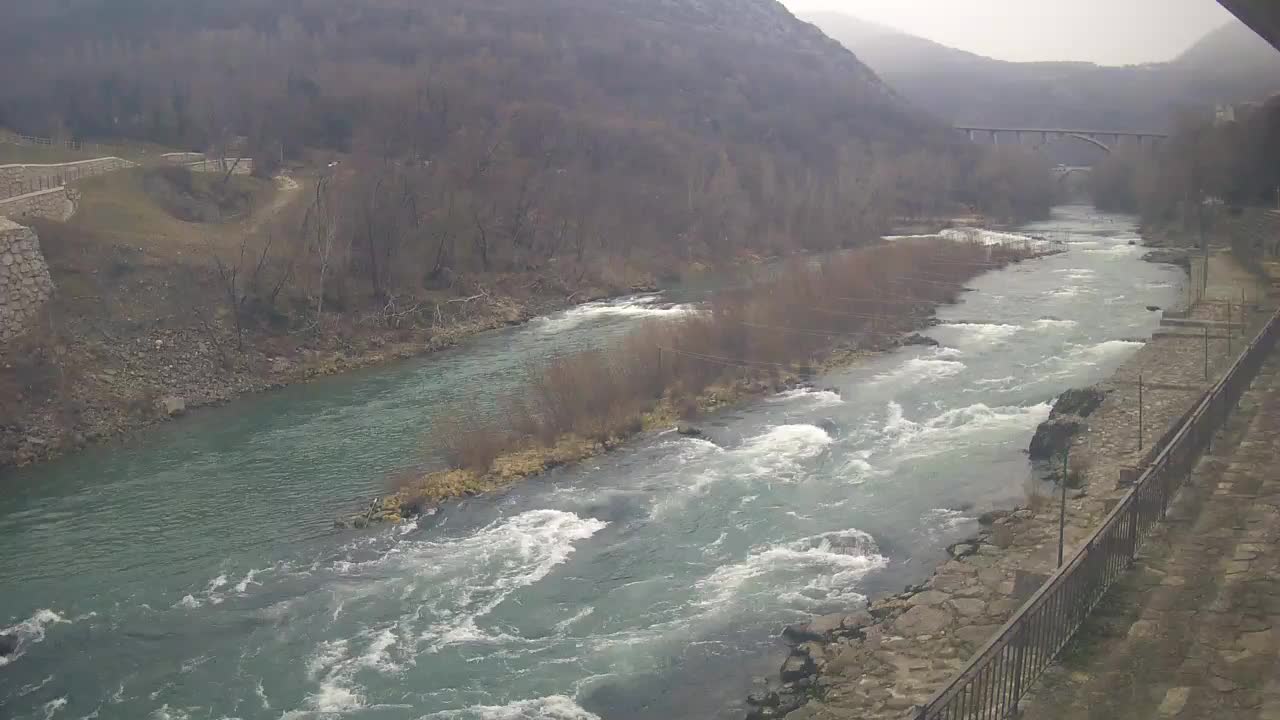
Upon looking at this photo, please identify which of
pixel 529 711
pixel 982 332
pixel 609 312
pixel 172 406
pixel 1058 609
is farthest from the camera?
pixel 609 312

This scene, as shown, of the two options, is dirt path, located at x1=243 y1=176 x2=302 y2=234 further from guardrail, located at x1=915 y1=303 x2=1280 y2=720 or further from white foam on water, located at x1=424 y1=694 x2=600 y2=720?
guardrail, located at x1=915 y1=303 x2=1280 y2=720

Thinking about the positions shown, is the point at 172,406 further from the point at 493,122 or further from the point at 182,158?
the point at 493,122

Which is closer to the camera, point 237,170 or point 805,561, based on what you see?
point 805,561

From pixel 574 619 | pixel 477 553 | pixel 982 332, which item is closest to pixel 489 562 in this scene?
pixel 477 553

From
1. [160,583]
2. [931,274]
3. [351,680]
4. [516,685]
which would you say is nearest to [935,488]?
[516,685]

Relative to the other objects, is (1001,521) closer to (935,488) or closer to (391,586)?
(935,488)
